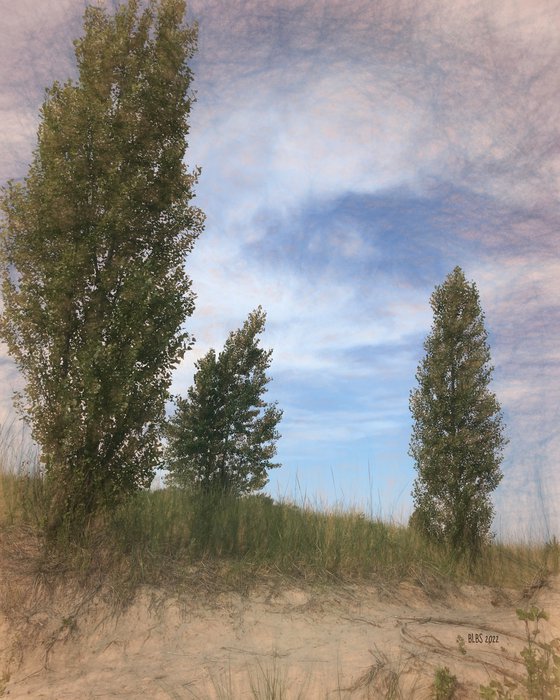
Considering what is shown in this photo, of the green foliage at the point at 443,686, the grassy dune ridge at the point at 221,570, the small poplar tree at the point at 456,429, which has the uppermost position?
the small poplar tree at the point at 456,429

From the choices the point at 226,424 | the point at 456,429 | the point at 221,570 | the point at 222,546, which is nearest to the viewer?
the point at 221,570

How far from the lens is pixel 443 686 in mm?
6145

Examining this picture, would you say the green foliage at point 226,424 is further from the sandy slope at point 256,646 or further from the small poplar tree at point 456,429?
the sandy slope at point 256,646

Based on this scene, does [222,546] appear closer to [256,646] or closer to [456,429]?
[256,646]

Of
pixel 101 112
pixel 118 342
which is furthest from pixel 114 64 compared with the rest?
pixel 118 342

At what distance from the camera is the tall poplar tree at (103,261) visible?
11.3m

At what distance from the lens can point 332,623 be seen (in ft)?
30.8

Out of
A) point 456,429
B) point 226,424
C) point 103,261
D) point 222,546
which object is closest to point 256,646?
point 222,546

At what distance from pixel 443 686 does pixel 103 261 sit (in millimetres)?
10345

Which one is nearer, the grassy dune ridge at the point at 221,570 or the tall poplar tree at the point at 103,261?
the grassy dune ridge at the point at 221,570

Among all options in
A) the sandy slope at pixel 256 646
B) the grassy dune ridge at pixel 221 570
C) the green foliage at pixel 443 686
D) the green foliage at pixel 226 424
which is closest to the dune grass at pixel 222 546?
the grassy dune ridge at pixel 221 570

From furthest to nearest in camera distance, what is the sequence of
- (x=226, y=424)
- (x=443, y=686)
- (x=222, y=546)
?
1. (x=226, y=424)
2. (x=222, y=546)
3. (x=443, y=686)

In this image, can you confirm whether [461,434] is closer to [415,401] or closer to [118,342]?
[415,401]

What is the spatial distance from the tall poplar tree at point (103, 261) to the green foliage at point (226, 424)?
43.6 feet
